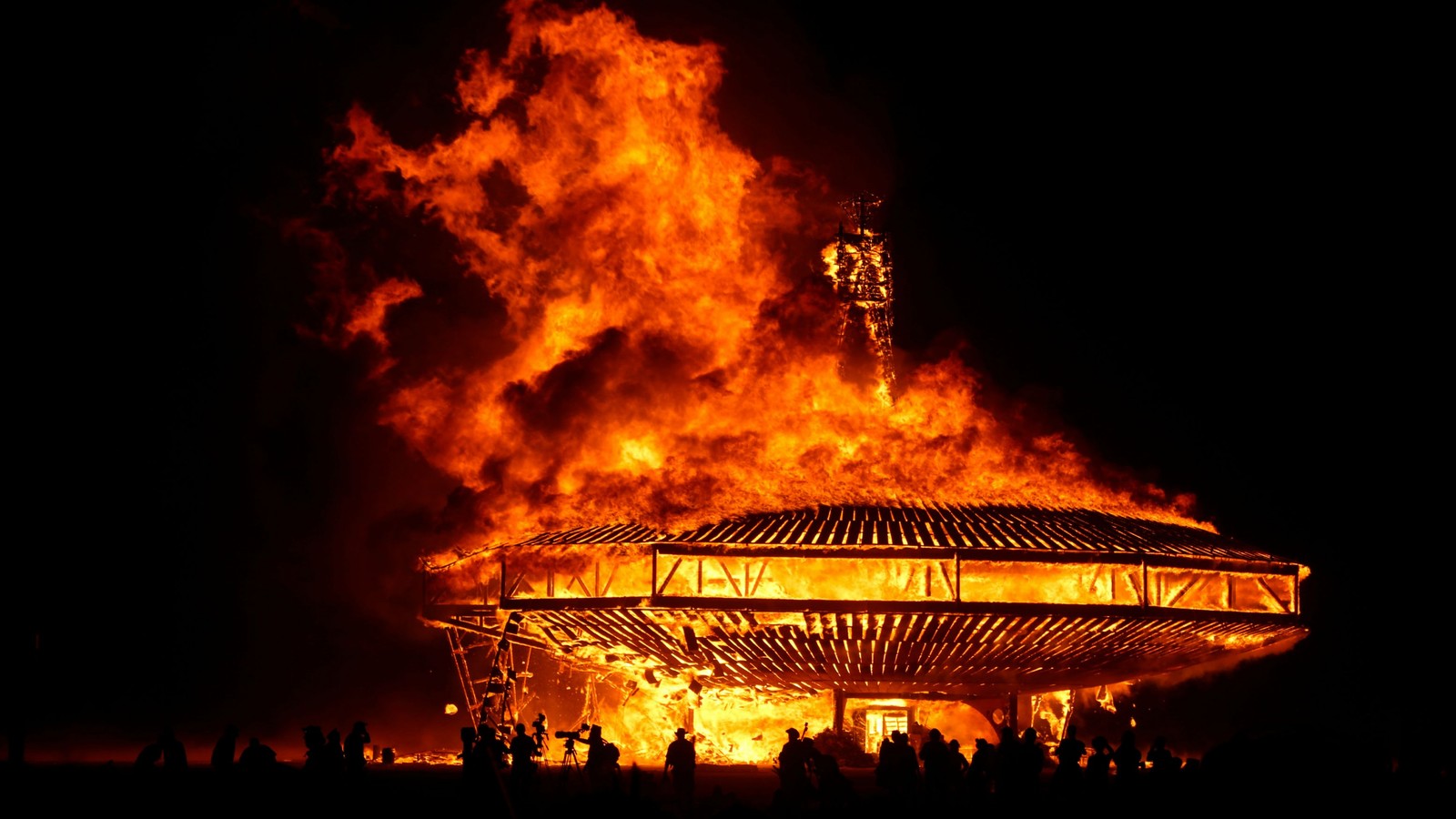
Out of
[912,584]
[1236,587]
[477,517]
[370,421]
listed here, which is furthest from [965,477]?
[370,421]

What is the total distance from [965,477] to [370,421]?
20513 mm

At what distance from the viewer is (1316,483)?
146 feet

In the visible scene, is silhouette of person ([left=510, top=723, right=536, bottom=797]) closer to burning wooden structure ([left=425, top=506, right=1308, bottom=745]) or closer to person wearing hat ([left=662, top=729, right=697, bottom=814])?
person wearing hat ([left=662, top=729, right=697, bottom=814])

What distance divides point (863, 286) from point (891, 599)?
1017cm

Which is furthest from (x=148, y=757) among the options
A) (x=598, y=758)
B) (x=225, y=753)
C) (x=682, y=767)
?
(x=682, y=767)

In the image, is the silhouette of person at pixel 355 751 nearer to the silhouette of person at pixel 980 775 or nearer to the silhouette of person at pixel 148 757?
the silhouette of person at pixel 148 757

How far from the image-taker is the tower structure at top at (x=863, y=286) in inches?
1377

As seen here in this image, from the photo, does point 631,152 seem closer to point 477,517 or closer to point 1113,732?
point 477,517

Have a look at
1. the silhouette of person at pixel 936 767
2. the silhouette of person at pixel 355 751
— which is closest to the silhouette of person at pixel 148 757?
the silhouette of person at pixel 355 751

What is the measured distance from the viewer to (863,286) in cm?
3653

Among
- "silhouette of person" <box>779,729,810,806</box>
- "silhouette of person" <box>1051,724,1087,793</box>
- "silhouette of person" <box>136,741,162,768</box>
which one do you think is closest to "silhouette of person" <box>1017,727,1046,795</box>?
"silhouette of person" <box>1051,724,1087,793</box>

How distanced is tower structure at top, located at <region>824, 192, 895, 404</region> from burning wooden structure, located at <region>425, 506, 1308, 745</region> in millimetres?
5416

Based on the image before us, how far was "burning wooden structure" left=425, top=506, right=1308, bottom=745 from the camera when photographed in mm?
26703

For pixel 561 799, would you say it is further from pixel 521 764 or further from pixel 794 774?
pixel 794 774
